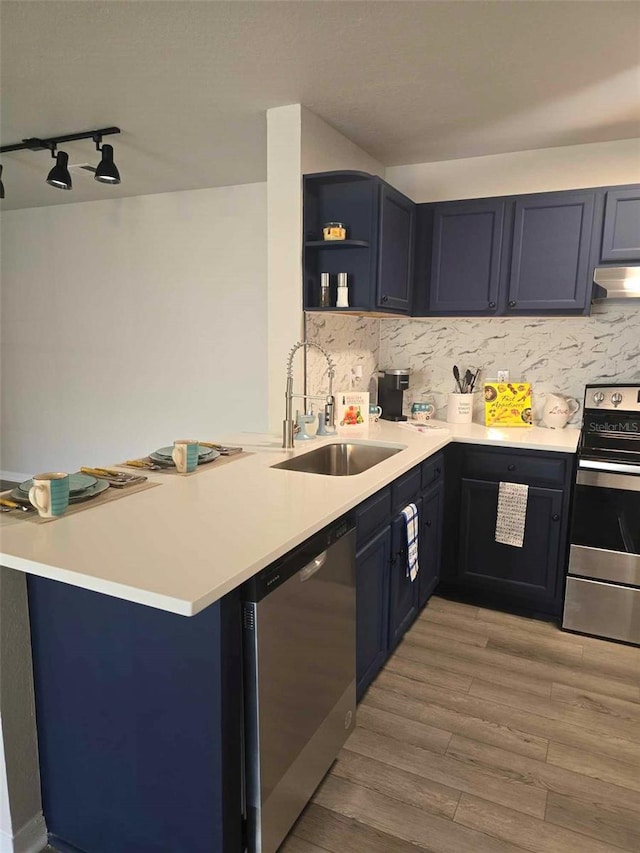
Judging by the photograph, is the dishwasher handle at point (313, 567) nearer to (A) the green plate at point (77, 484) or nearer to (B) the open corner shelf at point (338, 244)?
(A) the green plate at point (77, 484)

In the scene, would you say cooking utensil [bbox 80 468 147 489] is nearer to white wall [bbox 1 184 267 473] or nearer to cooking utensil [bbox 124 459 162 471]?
cooking utensil [bbox 124 459 162 471]

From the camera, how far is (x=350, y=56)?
7.24 feet

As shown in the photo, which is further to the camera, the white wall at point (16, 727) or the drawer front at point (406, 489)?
→ the drawer front at point (406, 489)

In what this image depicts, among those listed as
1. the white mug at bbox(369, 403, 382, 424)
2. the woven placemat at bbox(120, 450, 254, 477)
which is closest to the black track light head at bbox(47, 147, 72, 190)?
the woven placemat at bbox(120, 450, 254, 477)

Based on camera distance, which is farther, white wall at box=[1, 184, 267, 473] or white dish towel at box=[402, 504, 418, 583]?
white wall at box=[1, 184, 267, 473]

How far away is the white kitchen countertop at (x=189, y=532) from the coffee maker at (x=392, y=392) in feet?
4.00

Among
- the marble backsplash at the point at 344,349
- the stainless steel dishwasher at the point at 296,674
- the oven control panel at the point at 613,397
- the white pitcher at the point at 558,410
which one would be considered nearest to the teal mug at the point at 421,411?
the marble backsplash at the point at 344,349

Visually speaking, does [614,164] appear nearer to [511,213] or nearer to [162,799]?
[511,213]

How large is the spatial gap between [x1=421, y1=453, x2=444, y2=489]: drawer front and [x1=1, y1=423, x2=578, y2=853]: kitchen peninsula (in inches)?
41.0

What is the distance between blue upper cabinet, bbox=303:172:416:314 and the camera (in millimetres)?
2742

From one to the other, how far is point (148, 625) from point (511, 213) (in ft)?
8.98

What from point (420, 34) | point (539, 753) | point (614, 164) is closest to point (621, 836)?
point (539, 753)

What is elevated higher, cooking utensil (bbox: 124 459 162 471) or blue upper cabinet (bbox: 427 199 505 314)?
blue upper cabinet (bbox: 427 199 505 314)

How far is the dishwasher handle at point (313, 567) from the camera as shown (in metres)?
1.57
